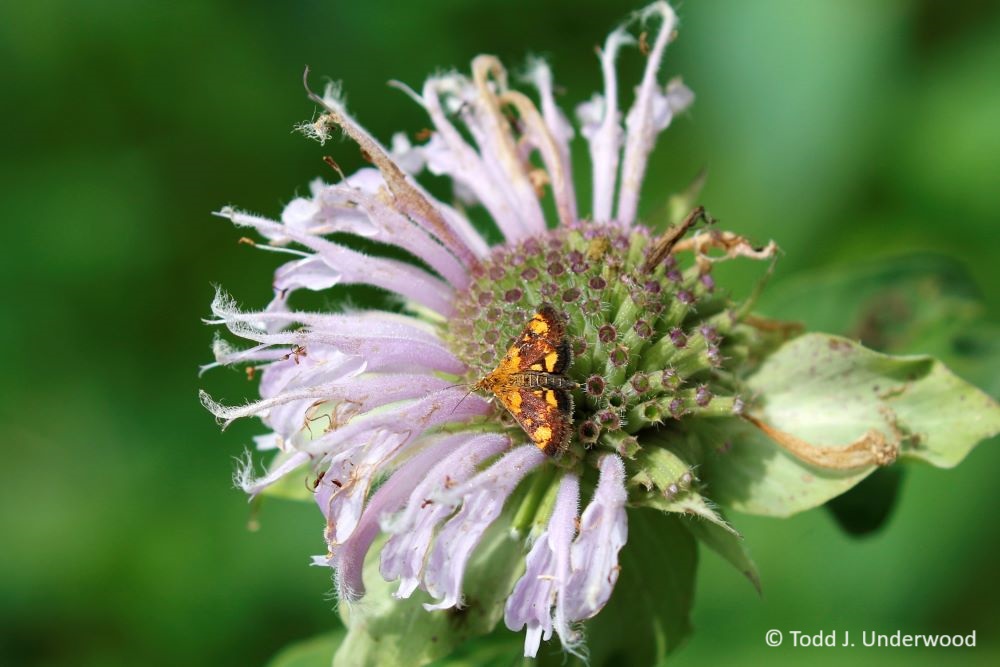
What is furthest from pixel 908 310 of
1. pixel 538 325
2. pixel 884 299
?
pixel 538 325

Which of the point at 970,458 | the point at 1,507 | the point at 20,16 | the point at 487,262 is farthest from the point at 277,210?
the point at 970,458

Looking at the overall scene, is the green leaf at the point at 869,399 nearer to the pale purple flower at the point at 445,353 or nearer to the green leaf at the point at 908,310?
the pale purple flower at the point at 445,353

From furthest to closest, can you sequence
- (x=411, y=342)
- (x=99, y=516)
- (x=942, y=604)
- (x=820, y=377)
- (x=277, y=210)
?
(x=277, y=210) < (x=99, y=516) < (x=942, y=604) < (x=820, y=377) < (x=411, y=342)

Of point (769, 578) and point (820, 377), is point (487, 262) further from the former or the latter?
point (769, 578)

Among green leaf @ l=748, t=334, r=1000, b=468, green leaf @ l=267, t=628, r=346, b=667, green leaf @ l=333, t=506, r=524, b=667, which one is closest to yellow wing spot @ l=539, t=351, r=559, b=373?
green leaf @ l=333, t=506, r=524, b=667

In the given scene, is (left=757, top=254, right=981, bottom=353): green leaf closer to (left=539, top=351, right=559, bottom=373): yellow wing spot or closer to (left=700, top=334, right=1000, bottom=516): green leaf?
(left=700, top=334, right=1000, bottom=516): green leaf

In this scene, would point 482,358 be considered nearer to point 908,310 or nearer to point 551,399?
point 551,399
